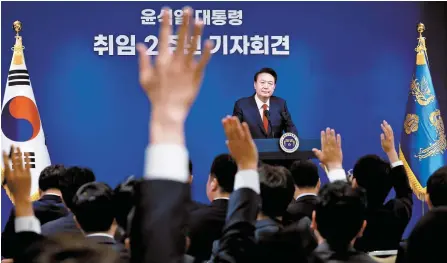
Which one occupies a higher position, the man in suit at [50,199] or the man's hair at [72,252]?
the man's hair at [72,252]

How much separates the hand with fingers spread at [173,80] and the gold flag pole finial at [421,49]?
226 inches

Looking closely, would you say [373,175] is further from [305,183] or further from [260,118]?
[260,118]

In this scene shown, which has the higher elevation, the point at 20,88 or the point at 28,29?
the point at 28,29

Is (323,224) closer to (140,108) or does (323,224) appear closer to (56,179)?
(56,179)

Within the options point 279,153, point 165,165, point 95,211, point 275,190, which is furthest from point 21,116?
point 165,165

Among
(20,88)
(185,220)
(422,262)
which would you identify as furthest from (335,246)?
(20,88)

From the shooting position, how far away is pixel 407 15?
6699mm

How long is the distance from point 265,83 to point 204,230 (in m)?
3.43

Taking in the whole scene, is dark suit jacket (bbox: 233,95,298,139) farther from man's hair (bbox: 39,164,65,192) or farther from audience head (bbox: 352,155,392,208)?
man's hair (bbox: 39,164,65,192)

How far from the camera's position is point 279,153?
4.32 metres

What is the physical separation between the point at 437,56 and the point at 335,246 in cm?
556

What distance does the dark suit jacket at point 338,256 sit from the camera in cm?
155

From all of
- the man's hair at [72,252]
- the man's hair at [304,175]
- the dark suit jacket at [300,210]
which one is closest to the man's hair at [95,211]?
the dark suit jacket at [300,210]

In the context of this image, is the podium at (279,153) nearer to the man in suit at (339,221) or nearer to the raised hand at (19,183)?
the man in suit at (339,221)
